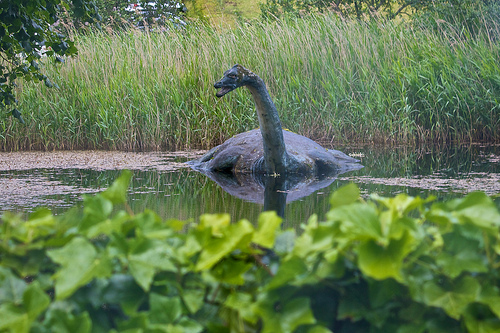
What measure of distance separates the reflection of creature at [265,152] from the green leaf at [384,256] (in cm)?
304

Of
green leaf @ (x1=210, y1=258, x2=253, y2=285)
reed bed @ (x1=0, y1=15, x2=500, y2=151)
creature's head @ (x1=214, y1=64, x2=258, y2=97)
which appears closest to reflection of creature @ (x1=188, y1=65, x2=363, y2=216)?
creature's head @ (x1=214, y1=64, x2=258, y2=97)

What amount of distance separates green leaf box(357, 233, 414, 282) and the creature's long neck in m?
3.44

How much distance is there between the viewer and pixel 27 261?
74 cm

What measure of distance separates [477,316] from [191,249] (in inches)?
15.5

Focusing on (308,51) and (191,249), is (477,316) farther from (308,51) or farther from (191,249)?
(308,51)

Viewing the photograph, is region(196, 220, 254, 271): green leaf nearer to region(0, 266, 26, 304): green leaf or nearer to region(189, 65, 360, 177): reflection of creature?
region(0, 266, 26, 304): green leaf

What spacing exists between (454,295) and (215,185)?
3292 mm

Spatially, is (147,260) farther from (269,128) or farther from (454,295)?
(269,128)

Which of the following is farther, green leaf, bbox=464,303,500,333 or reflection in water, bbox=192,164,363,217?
reflection in water, bbox=192,164,363,217

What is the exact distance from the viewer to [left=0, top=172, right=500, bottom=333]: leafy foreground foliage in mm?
651

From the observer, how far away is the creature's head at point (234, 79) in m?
3.81

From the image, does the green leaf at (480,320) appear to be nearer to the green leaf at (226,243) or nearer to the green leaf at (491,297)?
the green leaf at (491,297)

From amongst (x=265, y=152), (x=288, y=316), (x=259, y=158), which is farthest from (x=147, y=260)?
(x=259, y=158)

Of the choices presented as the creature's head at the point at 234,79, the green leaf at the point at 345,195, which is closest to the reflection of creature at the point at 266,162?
the creature's head at the point at 234,79
